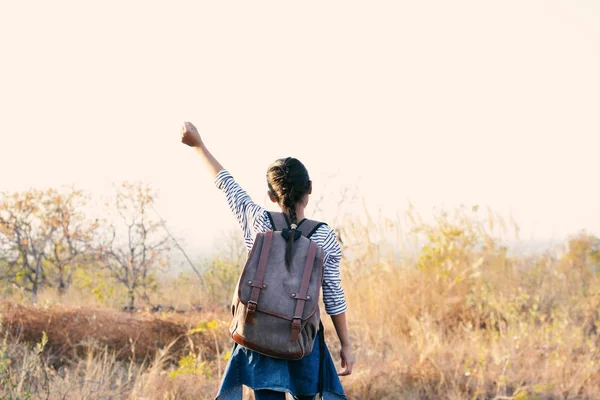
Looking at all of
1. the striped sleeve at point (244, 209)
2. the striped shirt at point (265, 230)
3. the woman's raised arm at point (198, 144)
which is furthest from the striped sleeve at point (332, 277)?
the woman's raised arm at point (198, 144)

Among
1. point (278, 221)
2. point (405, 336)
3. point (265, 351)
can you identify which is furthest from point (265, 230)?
point (405, 336)

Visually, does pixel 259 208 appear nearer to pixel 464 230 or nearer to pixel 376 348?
pixel 376 348

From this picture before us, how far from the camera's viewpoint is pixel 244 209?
2.74 m

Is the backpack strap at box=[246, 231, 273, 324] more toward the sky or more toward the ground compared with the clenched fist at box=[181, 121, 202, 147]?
more toward the ground

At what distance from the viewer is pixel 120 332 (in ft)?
18.5

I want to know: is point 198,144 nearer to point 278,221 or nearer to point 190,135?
point 190,135

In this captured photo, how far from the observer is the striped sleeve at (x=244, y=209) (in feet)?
8.73

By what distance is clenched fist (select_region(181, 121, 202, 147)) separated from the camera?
9.53ft

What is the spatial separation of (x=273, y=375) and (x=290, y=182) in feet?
2.56

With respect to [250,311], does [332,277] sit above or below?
above

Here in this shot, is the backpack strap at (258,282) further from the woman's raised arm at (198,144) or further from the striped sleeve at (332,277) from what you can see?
the woman's raised arm at (198,144)

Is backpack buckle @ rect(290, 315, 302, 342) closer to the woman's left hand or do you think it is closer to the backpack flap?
the backpack flap

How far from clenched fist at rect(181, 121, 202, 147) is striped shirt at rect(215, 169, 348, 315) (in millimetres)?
214

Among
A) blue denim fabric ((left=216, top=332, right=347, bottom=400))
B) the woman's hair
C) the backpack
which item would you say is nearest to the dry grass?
blue denim fabric ((left=216, top=332, right=347, bottom=400))
